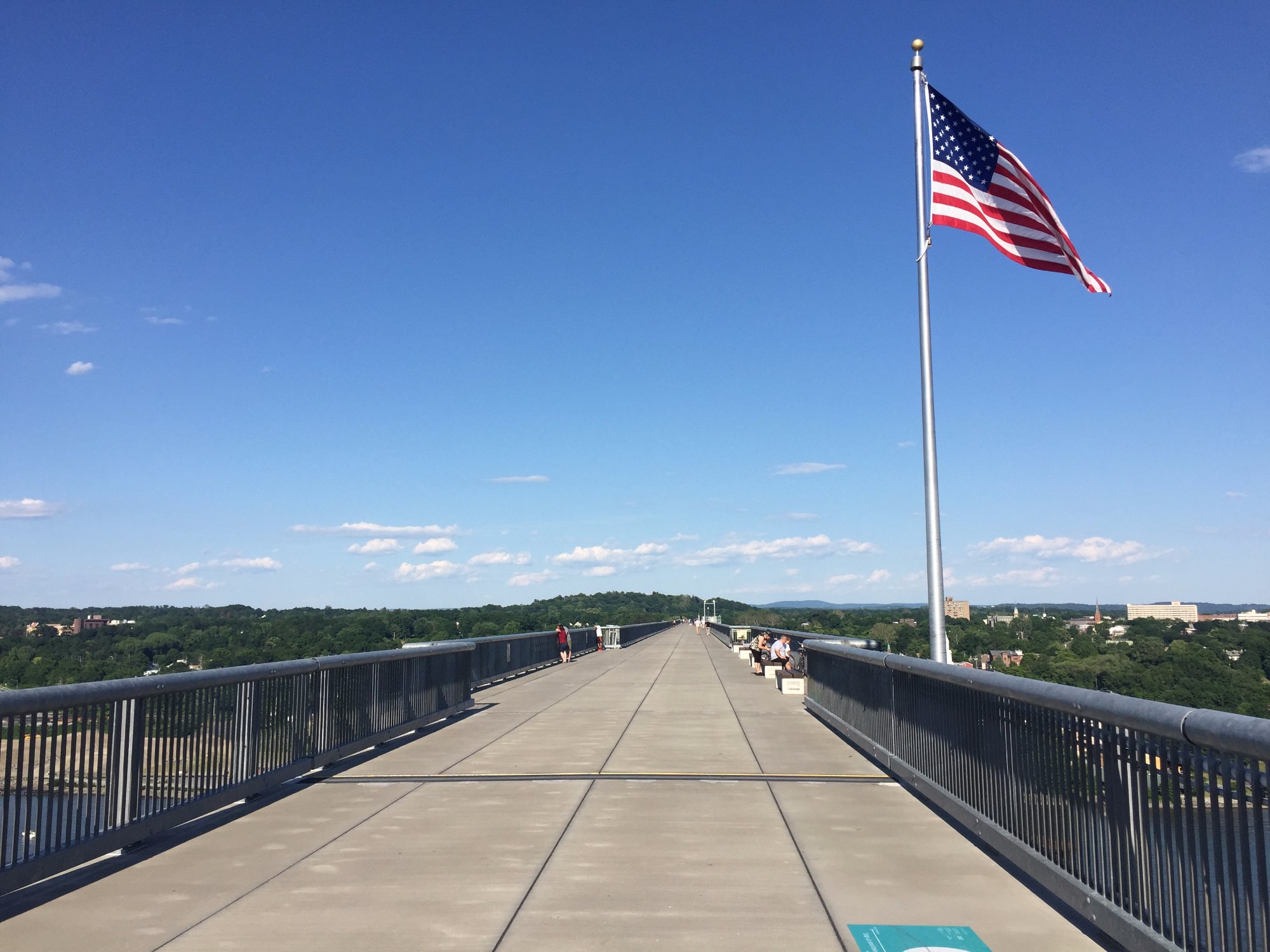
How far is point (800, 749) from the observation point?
1274 cm

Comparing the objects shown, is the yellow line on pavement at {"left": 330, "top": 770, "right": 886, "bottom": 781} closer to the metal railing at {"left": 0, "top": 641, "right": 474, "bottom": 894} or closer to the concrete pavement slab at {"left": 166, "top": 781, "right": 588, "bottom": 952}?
the metal railing at {"left": 0, "top": 641, "right": 474, "bottom": 894}

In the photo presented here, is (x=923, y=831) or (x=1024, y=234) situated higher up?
(x=1024, y=234)

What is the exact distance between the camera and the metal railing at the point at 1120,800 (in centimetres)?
405

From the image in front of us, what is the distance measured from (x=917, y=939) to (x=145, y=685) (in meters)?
5.44

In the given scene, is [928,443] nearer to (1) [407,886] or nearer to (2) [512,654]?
(1) [407,886]

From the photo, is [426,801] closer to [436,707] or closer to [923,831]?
[923,831]

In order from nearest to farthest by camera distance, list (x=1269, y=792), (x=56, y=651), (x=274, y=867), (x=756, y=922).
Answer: (x=1269, y=792) → (x=756, y=922) → (x=274, y=867) → (x=56, y=651)

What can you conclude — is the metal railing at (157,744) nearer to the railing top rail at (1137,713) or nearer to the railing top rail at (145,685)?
the railing top rail at (145,685)

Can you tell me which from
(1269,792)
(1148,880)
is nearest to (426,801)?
(1148,880)

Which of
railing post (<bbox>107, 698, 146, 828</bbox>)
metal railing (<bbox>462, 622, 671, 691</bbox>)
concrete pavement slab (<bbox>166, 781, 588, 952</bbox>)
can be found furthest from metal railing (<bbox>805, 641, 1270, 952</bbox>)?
metal railing (<bbox>462, 622, 671, 691</bbox>)

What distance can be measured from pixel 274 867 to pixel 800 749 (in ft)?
24.5

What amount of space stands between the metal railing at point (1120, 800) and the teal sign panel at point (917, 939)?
0.67 m

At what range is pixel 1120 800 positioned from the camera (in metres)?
5.14

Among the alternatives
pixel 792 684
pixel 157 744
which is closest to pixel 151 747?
pixel 157 744
